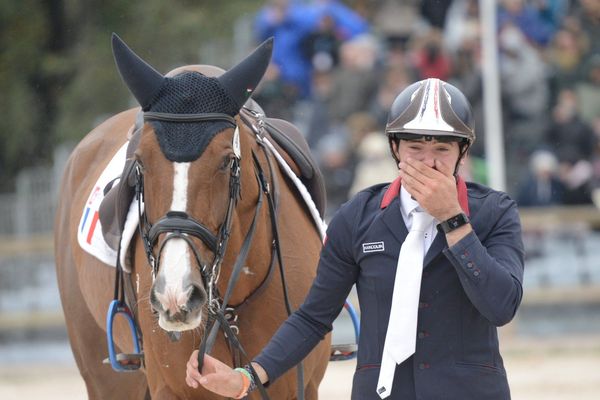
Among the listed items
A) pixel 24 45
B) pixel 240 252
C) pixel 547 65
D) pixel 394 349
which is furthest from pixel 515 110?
pixel 394 349

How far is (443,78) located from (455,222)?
9390 millimetres

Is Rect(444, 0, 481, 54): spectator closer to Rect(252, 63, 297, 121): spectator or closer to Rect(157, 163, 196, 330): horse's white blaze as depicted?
Rect(252, 63, 297, 121): spectator

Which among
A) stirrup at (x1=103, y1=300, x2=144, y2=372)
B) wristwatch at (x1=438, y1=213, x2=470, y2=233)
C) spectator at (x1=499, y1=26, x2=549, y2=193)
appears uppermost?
spectator at (x1=499, y1=26, x2=549, y2=193)

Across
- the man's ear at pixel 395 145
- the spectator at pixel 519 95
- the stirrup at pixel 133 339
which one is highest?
the spectator at pixel 519 95

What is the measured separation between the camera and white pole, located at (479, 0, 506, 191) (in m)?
12.3

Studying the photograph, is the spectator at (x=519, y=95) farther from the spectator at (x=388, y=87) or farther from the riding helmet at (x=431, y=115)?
the riding helmet at (x=431, y=115)

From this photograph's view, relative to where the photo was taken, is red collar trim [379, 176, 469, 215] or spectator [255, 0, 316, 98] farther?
spectator [255, 0, 316, 98]

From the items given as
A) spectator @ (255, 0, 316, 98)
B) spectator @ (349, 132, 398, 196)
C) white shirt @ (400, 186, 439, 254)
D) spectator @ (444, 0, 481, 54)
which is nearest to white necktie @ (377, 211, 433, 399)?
white shirt @ (400, 186, 439, 254)

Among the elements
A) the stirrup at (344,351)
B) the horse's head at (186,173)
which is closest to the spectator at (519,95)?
the stirrup at (344,351)

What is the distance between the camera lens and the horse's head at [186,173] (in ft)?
12.4

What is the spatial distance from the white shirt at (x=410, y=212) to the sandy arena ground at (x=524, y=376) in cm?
595

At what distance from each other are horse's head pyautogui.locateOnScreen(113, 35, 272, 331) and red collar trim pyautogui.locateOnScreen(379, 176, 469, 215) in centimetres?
59

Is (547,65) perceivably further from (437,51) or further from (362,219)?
A: (362,219)

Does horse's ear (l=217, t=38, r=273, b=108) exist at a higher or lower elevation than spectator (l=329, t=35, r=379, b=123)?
lower
